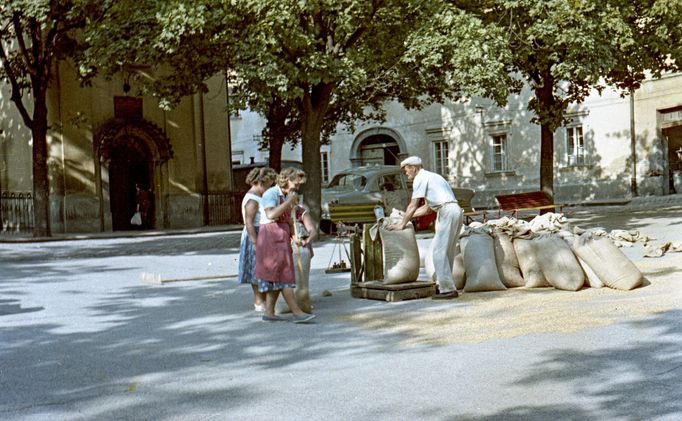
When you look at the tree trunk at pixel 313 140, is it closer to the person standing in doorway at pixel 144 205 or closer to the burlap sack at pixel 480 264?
the burlap sack at pixel 480 264

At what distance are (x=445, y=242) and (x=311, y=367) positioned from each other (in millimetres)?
4029

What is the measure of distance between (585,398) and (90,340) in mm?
4829

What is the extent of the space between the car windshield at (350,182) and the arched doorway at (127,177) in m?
8.81

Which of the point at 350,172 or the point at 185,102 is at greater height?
the point at 185,102

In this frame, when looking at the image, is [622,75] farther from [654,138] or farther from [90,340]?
[90,340]

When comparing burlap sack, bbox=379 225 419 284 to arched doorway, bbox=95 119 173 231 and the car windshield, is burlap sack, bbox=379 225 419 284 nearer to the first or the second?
the car windshield

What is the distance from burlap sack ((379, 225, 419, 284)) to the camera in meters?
10.8

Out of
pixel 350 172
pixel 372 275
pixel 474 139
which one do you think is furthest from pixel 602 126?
pixel 372 275

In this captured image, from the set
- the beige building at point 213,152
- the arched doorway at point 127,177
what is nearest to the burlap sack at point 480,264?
the beige building at point 213,152

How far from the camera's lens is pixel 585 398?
561cm

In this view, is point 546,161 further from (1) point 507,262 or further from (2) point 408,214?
(2) point 408,214

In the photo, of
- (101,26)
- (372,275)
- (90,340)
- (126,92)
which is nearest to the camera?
(90,340)

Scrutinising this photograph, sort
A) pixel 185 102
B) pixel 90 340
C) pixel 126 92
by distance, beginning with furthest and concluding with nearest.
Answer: pixel 185 102 < pixel 126 92 < pixel 90 340

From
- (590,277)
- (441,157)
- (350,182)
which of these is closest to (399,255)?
(590,277)
